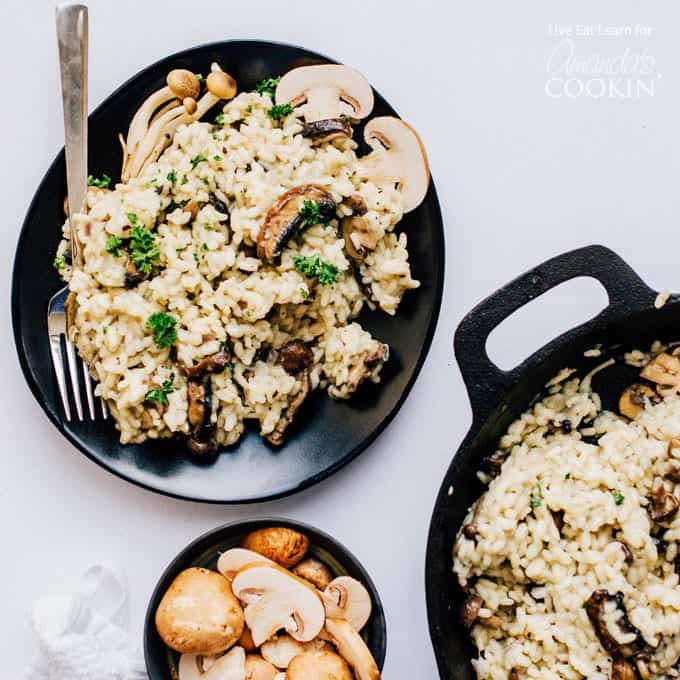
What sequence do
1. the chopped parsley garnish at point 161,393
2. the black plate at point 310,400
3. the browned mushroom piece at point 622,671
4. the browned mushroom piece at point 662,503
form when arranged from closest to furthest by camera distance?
the browned mushroom piece at point 622,671 → the browned mushroom piece at point 662,503 → the chopped parsley garnish at point 161,393 → the black plate at point 310,400

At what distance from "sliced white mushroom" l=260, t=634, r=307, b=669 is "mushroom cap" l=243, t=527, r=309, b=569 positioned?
0.56 feet

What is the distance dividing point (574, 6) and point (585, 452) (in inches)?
46.0

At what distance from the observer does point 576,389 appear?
2.49 metres

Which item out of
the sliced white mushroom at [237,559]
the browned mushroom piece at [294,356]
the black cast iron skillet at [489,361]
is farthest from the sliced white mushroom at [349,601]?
the browned mushroom piece at [294,356]

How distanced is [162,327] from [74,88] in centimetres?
60

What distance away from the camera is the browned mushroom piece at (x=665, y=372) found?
245 cm

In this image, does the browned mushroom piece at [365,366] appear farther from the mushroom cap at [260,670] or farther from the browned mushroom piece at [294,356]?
the mushroom cap at [260,670]

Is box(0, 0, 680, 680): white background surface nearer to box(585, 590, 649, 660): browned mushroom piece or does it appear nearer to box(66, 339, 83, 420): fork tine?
box(66, 339, 83, 420): fork tine

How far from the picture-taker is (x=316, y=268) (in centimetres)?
245

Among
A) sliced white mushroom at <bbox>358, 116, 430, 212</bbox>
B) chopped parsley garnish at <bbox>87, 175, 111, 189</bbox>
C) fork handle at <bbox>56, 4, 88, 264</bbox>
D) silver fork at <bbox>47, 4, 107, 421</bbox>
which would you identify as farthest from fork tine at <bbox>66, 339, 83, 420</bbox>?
sliced white mushroom at <bbox>358, 116, 430, 212</bbox>

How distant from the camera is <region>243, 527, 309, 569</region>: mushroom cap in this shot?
252 centimetres

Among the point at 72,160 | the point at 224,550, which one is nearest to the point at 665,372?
the point at 224,550

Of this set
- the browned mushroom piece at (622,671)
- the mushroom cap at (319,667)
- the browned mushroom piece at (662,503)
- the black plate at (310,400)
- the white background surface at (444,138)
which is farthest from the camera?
the white background surface at (444,138)

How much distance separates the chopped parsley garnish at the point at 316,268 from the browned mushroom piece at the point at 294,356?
0.58ft
